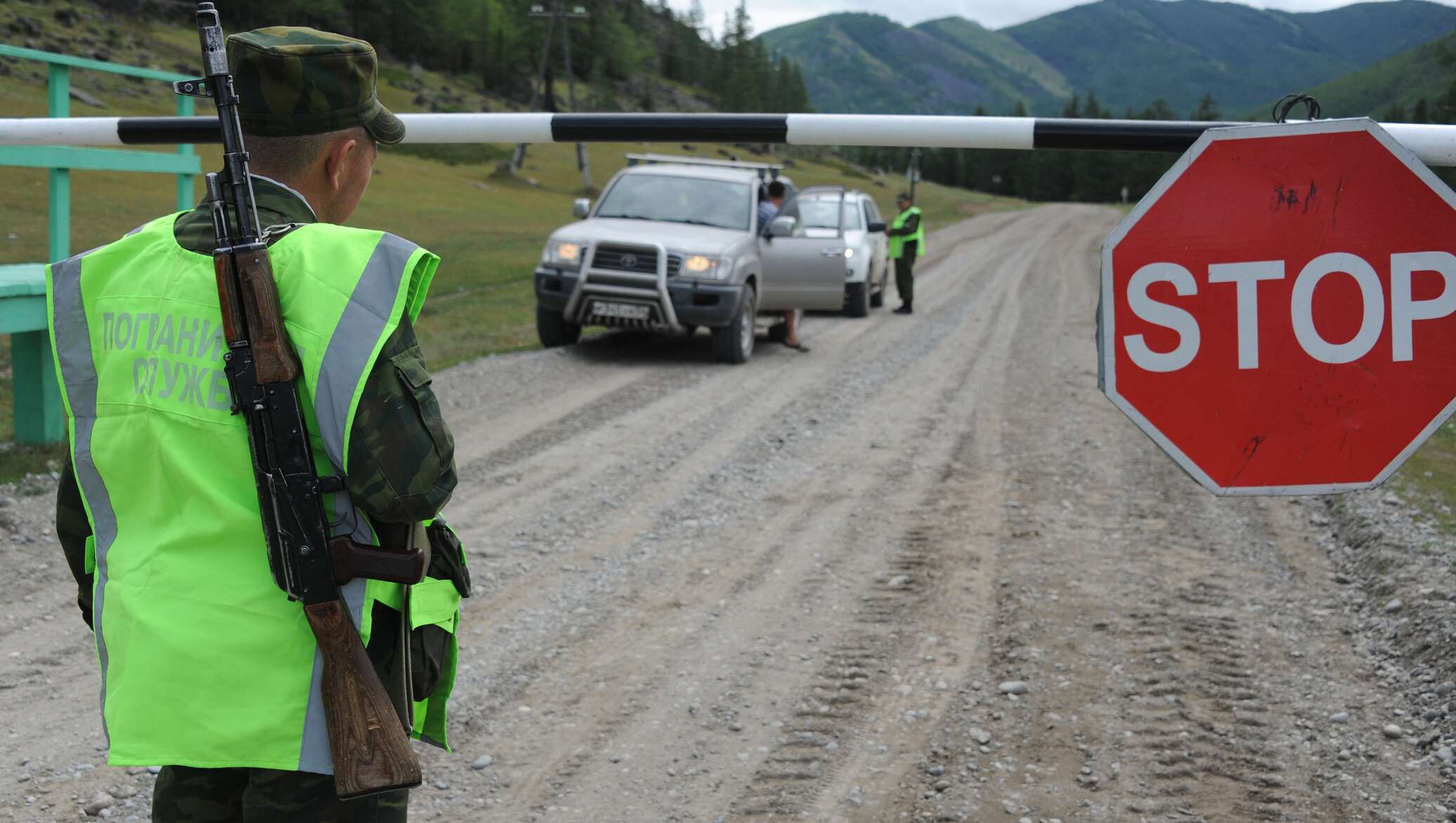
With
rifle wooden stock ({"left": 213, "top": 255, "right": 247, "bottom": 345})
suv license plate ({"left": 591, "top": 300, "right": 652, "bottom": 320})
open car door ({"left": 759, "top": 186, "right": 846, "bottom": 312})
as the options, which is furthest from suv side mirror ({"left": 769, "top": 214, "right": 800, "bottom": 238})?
rifle wooden stock ({"left": 213, "top": 255, "right": 247, "bottom": 345})

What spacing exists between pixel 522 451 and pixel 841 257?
22.8ft

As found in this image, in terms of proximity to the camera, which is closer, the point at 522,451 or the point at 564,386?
the point at 522,451

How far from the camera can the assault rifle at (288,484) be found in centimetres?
186

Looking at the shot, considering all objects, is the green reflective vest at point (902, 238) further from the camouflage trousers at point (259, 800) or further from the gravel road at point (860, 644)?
the camouflage trousers at point (259, 800)

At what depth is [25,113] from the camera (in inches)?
931

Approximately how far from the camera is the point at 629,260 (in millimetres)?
12898

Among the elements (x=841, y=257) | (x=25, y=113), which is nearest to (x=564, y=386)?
(x=841, y=257)

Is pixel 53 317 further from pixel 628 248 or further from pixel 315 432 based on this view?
pixel 628 248

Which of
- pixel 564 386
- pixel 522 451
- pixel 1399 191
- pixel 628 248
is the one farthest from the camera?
pixel 628 248

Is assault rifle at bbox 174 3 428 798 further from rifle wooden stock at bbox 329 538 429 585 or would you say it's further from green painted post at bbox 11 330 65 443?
green painted post at bbox 11 330 65 443

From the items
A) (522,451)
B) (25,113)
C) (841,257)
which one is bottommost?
(522,451)

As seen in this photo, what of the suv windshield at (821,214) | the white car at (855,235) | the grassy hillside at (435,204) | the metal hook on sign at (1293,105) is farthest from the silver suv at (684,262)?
the metal hook on sign at (1293,105)

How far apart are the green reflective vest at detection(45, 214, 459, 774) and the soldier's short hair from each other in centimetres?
18

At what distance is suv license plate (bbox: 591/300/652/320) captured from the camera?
505 inches
